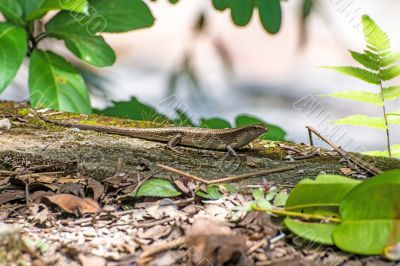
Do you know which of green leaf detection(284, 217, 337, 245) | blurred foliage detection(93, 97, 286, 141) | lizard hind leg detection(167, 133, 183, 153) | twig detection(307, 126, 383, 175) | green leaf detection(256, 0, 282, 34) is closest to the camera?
green leaf detection(284, 217, 337, 245)

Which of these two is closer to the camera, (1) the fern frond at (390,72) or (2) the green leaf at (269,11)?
(1) the fern frond at (390,72)

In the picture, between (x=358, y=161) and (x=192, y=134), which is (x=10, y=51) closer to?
(x=192, y=134)

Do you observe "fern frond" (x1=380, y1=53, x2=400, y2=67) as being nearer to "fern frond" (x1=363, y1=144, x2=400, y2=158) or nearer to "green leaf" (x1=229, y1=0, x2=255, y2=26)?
"fern frond" (x1=363, y1=144, x2=400, y2=158)

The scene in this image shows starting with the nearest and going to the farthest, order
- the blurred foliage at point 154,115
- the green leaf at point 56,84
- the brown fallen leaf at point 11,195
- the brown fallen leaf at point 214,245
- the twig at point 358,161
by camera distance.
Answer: the brown fallen leaf at point 214,245 → the brown fallen leaf at point 11,195 → the twig at point 358,161 → the green leaf at point 56,84 → the blurred foliage at point 154,115

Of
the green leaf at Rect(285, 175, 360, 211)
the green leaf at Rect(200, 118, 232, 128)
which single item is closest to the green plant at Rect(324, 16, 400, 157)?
the green leaf at Rect(200, 118, 232, 128)

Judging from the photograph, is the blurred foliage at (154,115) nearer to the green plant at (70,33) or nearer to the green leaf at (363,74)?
the green plant at (70,33)

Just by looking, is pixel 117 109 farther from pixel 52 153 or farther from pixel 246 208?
pixel 246 208

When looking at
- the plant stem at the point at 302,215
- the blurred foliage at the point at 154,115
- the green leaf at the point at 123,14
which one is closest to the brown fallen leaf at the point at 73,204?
the plant stem at the point at 302,215
